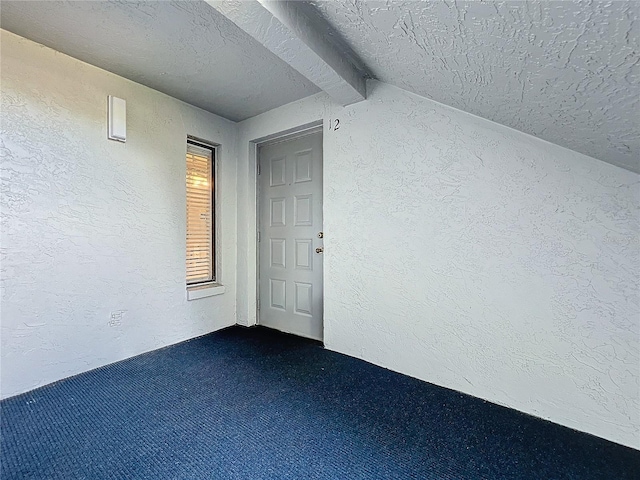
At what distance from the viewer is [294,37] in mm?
1440

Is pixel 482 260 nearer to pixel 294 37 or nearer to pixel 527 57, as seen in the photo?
pixel 527 57

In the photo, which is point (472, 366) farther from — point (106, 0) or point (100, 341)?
point (106, 0)

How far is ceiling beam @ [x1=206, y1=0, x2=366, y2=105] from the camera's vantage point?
1.30m

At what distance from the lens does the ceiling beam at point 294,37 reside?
1304mm

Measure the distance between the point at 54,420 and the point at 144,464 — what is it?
0.72 meters

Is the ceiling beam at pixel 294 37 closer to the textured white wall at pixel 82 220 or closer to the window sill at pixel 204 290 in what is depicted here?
the textured white wall at pixel 82 220

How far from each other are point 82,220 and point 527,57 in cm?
271

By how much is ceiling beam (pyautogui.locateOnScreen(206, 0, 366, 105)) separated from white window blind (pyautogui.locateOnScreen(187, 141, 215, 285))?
161 cm

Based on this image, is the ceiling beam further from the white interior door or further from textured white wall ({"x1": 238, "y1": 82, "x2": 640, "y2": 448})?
the white interior door

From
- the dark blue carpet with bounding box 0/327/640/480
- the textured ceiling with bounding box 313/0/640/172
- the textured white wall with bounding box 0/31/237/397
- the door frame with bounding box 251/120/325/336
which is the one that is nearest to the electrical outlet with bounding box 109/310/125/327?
the textured white wall with bounding box 0/31/237/397

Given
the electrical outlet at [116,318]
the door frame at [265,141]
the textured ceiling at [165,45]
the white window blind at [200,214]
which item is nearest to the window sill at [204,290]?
the white window blind at [200,214]

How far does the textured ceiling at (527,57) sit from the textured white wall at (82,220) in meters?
1.81

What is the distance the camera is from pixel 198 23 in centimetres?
161

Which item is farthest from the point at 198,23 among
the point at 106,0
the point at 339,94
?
the point at 339,94
